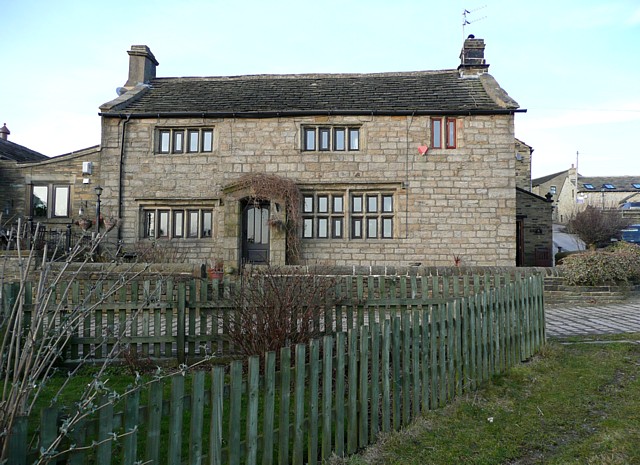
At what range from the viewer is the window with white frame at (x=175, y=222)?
52.3 feet

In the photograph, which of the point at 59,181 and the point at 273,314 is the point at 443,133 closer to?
the point at 273,314

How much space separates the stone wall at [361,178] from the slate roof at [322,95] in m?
0.40

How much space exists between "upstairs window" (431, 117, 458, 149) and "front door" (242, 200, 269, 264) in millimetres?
6095

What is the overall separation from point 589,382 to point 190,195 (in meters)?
13.3

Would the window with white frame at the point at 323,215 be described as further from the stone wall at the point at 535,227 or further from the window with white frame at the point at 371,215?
the stone wall at the point at 535,227

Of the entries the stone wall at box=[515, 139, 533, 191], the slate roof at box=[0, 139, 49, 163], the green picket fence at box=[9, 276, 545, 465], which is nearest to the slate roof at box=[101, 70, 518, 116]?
the slate roof at box=[0, 139, 49, 163]

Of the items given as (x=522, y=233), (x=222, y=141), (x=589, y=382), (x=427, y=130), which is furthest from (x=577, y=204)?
(x=589, y=382)

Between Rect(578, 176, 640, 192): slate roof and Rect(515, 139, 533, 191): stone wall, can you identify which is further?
Rect(578, 176, 640, 192): slate roof

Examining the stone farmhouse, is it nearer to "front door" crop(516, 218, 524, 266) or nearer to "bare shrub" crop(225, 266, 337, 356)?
"front door" crop(516, 218, 524, 266)

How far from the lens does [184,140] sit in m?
16.0

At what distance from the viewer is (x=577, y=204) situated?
51438mm

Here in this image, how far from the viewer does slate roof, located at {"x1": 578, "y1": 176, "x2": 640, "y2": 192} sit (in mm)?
52281

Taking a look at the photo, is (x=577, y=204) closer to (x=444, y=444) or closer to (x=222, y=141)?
(x=222, y=141)

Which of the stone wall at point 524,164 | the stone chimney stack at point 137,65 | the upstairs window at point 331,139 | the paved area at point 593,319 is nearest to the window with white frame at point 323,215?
the upstairs window at point 331,139
